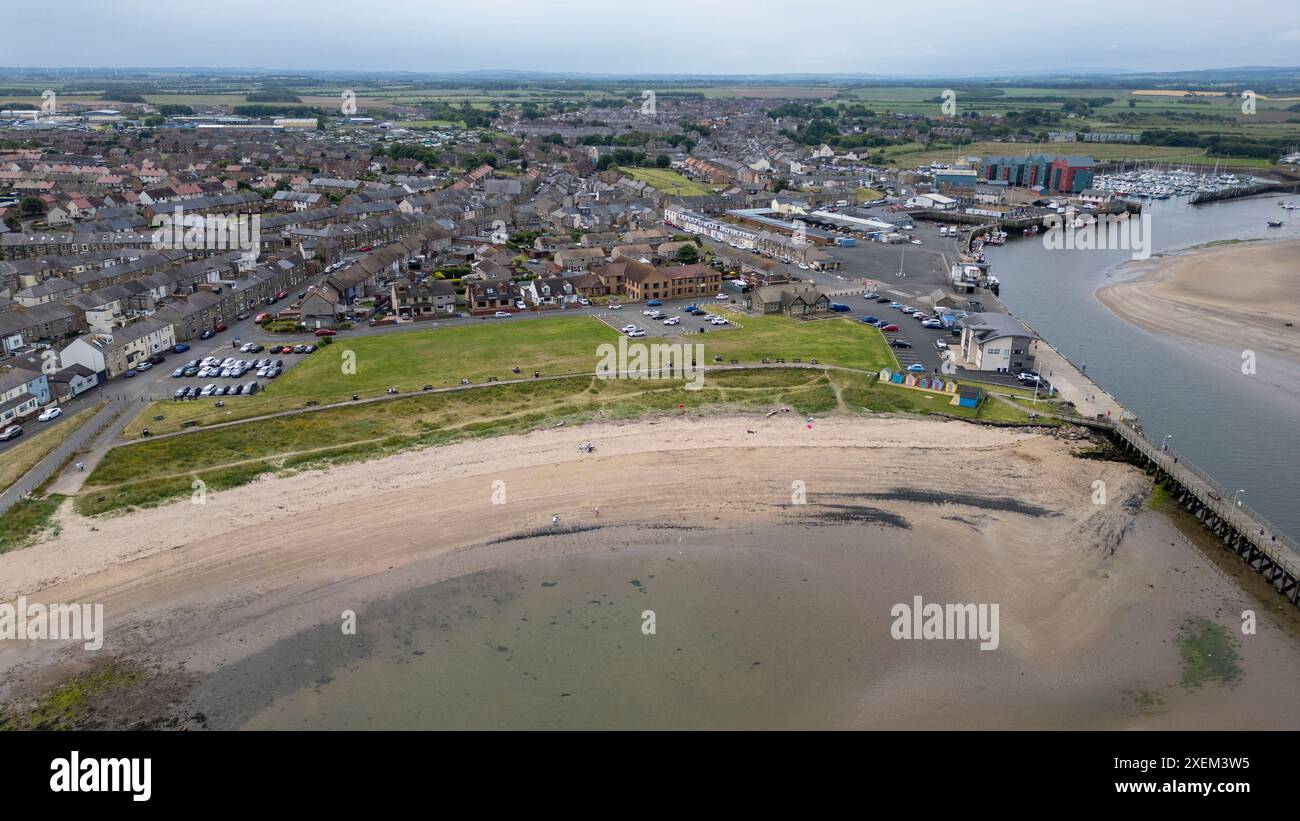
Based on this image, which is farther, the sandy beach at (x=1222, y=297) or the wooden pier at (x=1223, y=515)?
the sandy beach at (x=1222, y=297)

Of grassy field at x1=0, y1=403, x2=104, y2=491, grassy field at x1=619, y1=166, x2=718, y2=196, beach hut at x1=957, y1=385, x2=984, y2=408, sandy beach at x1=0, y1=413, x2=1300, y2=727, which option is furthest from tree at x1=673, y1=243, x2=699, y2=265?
grassy field at x1=0, y1=403, x2=104, y2=491

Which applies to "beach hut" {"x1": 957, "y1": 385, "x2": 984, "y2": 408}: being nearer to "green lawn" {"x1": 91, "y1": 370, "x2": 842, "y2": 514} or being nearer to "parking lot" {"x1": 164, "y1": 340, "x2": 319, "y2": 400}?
"green lawn" {"x1": 91, "y1": 370, "x2": 842, "y2": 514}

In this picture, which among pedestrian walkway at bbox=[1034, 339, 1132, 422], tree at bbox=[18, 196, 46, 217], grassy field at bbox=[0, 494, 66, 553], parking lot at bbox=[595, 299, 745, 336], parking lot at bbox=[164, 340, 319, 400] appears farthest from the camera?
tree at bbox=[18, 196, 46, 217]

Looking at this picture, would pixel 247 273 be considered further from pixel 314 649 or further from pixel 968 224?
pixel 968 224

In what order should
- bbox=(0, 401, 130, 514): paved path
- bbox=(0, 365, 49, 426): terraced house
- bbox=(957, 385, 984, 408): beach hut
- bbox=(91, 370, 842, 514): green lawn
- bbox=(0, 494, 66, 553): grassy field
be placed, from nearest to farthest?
bbox=(0, 494, 66, 553): grassy field < bbox=(0, 401, 130, 514): paved path < bbox=(91, 370, 842, 514): green lawn < bbox=(0, 365, 49, 426): terraced house < bbox=(957, 385, 984, 408): beach hut

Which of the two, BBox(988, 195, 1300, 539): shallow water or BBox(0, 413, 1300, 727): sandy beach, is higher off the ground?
BBox(988, 195, 1300, 539): shallow water

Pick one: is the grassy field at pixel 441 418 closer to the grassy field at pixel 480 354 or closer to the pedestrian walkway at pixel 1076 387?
the grassy field at pixel 480 354

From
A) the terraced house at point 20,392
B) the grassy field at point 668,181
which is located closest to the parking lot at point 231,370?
the terraced house at point 20,392
